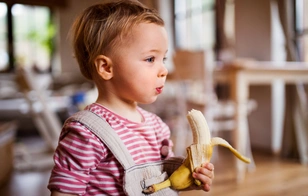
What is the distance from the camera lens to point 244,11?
10.9 ft

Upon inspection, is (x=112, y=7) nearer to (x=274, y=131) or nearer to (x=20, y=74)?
(x=20, y=74)

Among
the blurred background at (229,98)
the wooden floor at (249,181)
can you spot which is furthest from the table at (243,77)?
the wooden floor at (249,181)

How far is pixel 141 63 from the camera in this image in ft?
2.31

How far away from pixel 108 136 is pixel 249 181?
160 cm

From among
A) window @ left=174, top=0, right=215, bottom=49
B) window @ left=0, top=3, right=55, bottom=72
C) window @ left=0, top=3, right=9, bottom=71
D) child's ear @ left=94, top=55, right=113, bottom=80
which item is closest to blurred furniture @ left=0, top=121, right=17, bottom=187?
child's ear @ left=94, top=55, right=113, bottom=80

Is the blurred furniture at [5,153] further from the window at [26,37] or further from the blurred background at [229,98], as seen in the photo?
the window at [26,37]

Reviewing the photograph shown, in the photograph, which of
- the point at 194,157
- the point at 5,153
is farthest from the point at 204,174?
the point at 5,153

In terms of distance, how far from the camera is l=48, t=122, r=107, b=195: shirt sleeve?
629 millimetres

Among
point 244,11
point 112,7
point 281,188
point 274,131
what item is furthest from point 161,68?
point 244,11

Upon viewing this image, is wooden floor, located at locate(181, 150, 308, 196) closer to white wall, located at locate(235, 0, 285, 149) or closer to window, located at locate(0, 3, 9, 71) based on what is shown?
white wall, located at locate(235, 0, 285, 149)

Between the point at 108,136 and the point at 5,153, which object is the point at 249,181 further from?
the point at 108,136

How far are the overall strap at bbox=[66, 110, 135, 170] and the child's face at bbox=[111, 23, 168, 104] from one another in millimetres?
95

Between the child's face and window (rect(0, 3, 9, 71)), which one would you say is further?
window (rect(0, 3, 9, 71))

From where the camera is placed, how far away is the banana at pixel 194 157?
674mm
